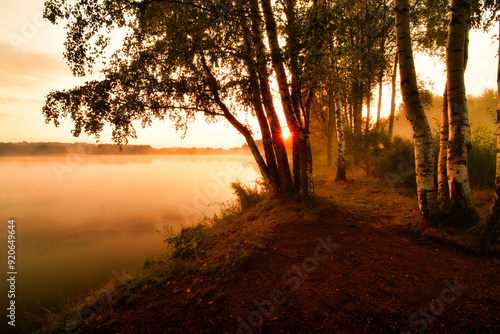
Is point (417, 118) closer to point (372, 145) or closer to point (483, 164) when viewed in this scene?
point (483, 164)

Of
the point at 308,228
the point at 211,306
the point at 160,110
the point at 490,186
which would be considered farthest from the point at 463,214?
the point at 160,110

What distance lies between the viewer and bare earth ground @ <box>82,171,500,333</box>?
2.87m

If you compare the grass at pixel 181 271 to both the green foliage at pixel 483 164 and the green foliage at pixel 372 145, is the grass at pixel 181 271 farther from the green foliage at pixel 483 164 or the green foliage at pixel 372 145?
the green foliage at pixel 372 145

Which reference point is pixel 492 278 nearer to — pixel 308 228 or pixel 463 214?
pixel 463 214

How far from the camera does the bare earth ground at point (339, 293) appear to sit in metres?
2.87

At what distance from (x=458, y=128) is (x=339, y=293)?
4.97 metres

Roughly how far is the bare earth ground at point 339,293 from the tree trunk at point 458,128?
111cm

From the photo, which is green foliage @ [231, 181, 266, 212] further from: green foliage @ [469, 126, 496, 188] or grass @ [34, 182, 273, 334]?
green foliage @ [469, 126, 496, 188]

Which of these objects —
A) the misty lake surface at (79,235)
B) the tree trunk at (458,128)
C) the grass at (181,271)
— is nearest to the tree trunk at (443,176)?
the tree trunk at (458,128)

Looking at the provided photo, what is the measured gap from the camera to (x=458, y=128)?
16.5 feet

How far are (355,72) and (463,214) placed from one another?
548 cm

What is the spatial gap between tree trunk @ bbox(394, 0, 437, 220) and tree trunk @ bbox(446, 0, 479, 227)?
15.5 inches

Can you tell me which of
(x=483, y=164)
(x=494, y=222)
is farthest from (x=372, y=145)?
(x=494, y=222)

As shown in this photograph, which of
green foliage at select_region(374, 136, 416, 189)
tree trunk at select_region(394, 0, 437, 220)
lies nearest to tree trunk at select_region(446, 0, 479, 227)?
tree trunk at select_region(394, 0, 437, 220)
